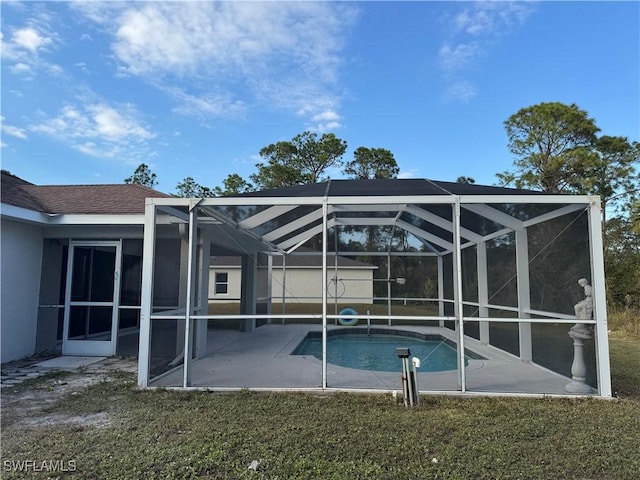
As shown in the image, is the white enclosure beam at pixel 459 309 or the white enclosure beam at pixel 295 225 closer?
the white enclosure beam at pixel 459 309

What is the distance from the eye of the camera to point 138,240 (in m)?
7.87

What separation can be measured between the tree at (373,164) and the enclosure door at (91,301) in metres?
18.4

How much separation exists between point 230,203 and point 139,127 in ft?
38.5

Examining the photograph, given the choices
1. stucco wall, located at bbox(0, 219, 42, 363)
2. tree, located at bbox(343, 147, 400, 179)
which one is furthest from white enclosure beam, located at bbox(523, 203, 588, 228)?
tree, located at bbox(343, 147, 400, 179)

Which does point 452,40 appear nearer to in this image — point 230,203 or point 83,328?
point 230,203

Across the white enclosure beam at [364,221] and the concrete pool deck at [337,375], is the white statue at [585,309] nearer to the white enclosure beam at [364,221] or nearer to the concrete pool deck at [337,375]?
the concrete pool deck at [337,375]

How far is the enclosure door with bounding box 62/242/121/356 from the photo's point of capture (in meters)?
7.54

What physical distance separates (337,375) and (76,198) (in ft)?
21.9

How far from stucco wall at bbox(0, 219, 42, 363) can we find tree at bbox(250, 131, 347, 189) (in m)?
17.2

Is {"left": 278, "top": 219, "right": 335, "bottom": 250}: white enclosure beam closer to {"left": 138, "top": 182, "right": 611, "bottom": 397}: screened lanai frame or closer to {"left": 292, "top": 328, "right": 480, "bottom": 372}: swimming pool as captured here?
{"left": 138, "top": 182, "right": 611, "bottom": 397}: screened lanai frame

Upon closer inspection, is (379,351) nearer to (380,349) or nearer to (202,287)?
(380,349)

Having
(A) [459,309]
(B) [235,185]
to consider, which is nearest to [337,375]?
(A) [459,309]

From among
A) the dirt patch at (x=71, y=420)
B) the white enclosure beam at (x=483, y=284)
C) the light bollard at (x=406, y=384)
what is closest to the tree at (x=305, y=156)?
the white enclosure beam at (x=483, y=284)

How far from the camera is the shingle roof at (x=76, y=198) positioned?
745cm
